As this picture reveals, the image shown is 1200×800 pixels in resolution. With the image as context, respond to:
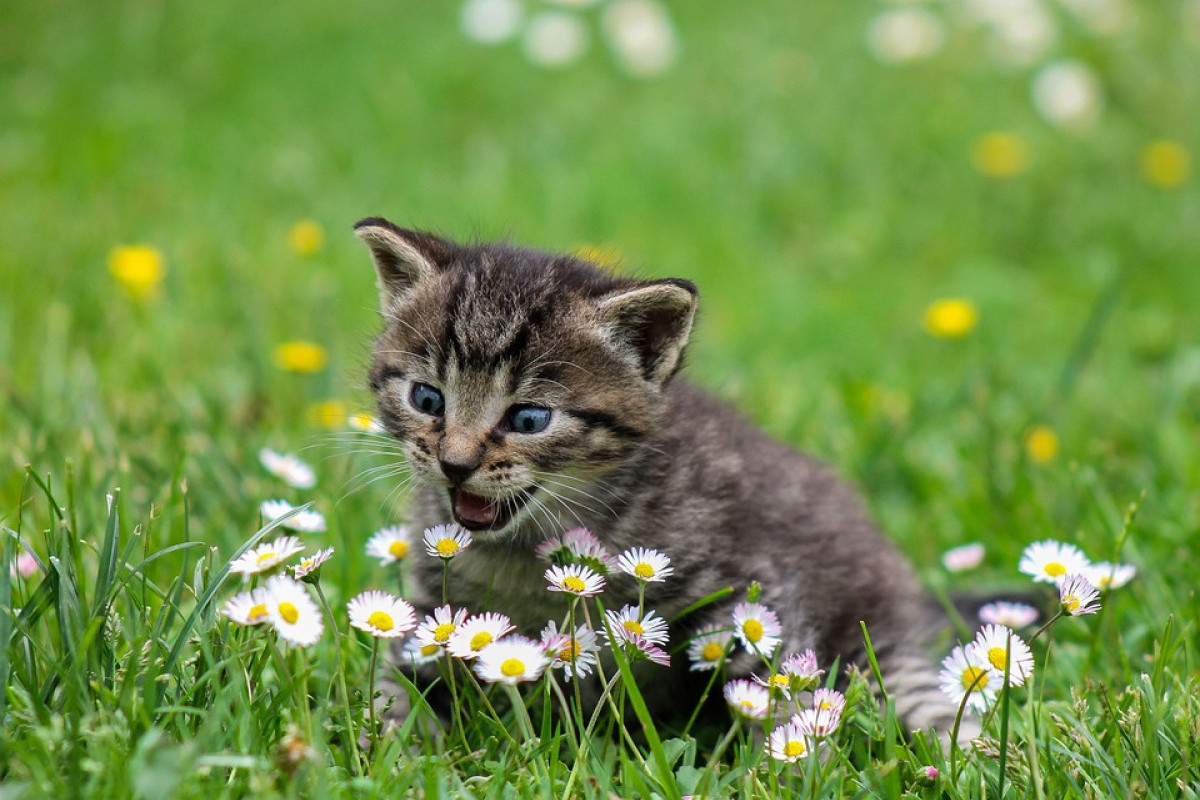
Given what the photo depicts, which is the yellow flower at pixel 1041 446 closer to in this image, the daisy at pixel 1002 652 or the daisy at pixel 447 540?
the daisy at pixel 1002 652

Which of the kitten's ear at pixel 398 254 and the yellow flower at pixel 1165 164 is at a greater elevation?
the yellow flower at pixel 1165 164

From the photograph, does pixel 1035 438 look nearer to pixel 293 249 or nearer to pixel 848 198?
pixel 848 198

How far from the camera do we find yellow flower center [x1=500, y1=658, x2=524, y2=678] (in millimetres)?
2668

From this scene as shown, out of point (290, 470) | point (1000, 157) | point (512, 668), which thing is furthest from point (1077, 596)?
point (1000, 157)

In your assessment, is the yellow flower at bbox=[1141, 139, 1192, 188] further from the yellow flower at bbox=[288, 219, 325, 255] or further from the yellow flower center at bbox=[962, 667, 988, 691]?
the yellow flower center at bbox=[962, 667, 988, 691]

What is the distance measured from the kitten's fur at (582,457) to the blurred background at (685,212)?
2.17 ft

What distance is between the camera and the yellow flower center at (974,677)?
2830mm

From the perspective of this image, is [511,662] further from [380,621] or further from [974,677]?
[974,677]

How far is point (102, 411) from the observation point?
187 inches

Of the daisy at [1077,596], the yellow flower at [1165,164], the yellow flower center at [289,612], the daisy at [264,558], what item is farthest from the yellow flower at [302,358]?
the yellow flower at [1165,164]

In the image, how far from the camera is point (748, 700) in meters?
2.86

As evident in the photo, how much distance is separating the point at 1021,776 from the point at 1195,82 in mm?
7844

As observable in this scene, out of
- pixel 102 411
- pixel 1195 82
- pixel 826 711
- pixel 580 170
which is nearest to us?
pixel 826 711

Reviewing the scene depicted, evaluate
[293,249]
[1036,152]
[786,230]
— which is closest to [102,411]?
[293,249]
